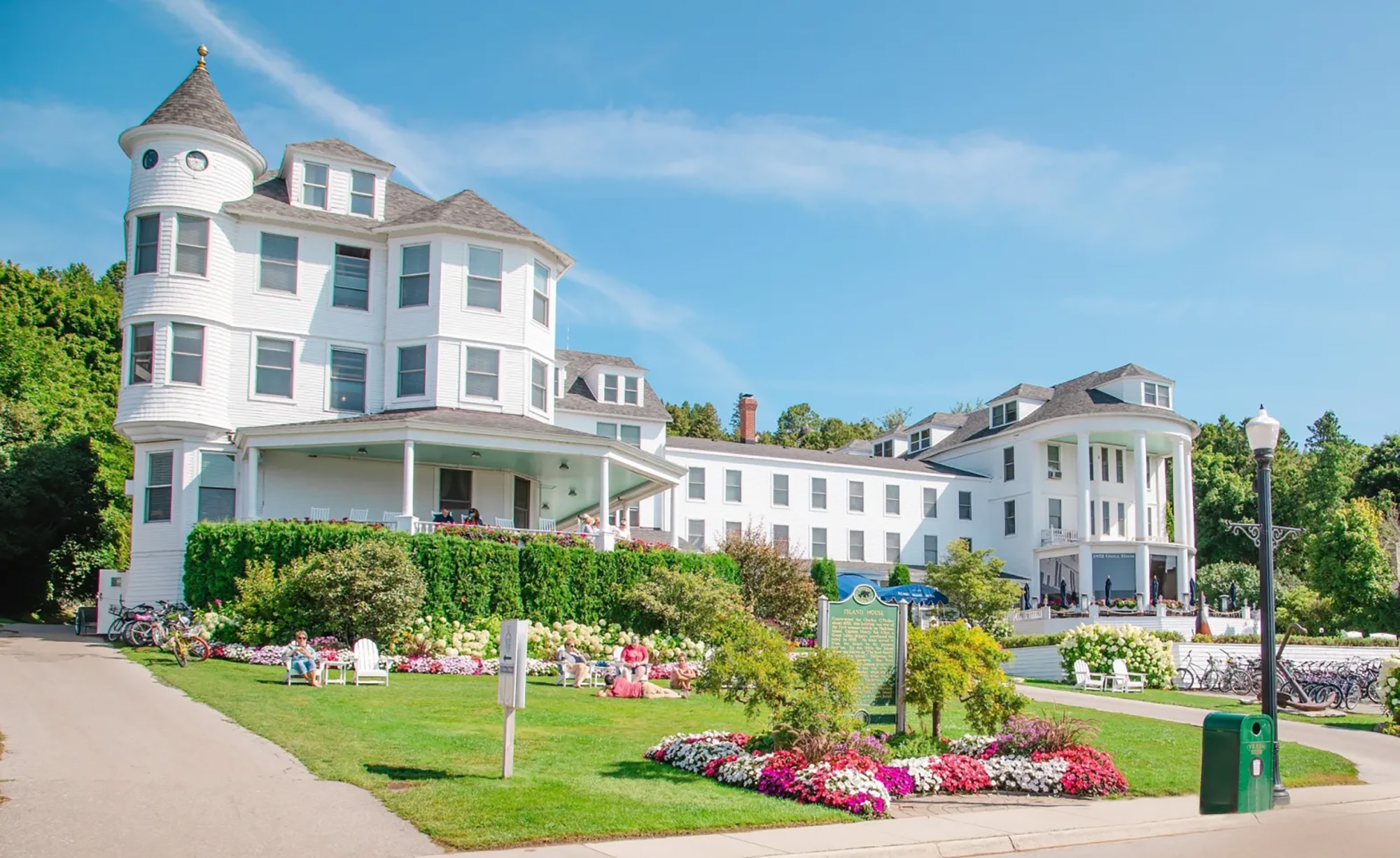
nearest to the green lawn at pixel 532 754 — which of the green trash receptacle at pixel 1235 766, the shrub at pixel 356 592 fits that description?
the green trash receptacle at pixel 1235 766

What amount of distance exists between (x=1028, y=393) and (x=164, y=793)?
55498 millimetres

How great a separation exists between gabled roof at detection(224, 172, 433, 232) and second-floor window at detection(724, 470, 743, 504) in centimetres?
2354

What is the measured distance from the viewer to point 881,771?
13883 millimetres

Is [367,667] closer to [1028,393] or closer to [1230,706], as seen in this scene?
[1230,706]

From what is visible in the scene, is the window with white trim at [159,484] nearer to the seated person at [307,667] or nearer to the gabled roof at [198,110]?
the gabled roof at [198,110]

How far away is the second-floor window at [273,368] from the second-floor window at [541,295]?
7080 millimetres

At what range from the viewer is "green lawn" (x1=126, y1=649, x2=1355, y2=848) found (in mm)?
11367

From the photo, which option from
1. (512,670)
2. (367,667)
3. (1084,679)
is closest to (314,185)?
(367,667)

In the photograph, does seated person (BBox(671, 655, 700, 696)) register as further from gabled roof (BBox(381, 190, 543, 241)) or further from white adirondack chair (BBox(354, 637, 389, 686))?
gabled roof (BBox(381, 190, 543, 241))

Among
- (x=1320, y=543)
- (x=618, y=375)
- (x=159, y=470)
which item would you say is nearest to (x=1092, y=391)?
(x=1320, y=543)

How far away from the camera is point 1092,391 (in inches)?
2333

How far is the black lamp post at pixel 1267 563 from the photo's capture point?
47.9 feet

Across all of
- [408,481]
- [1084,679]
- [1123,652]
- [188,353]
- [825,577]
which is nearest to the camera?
[408,481]

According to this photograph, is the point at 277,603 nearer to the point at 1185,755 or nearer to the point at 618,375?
the point at 1185,755
